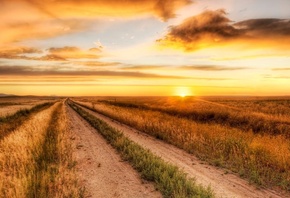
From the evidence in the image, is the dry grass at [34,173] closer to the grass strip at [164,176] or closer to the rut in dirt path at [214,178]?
the grass strip at [164,176]

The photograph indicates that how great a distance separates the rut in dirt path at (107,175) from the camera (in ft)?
28.5

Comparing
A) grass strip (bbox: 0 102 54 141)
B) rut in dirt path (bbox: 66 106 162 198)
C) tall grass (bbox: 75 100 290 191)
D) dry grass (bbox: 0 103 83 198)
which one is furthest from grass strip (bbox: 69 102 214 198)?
grass strip (bbox: 0 102 54 141)

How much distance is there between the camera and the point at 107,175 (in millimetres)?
10445

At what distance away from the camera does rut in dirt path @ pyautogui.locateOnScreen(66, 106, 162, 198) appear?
28.5 feet

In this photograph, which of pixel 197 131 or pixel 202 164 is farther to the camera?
pixel 197 131

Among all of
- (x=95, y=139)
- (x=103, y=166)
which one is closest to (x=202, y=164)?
(x=103, y=166)

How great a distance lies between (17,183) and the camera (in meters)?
8.47

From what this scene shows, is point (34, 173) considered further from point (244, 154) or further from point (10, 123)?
point (10, 123)

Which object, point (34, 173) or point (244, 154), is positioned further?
point (244, 154)

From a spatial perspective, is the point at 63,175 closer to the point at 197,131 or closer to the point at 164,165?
the point at 164,165

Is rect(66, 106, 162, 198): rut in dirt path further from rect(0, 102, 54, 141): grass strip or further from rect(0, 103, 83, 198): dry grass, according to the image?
rect(0, 102, 54, 141): grass strip

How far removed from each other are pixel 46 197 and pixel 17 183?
1.38 meters

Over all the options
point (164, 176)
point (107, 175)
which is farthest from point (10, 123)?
point (164, 176)

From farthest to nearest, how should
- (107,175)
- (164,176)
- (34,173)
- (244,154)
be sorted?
(244,154) < (107,175) < (34,173) < (164,176)
